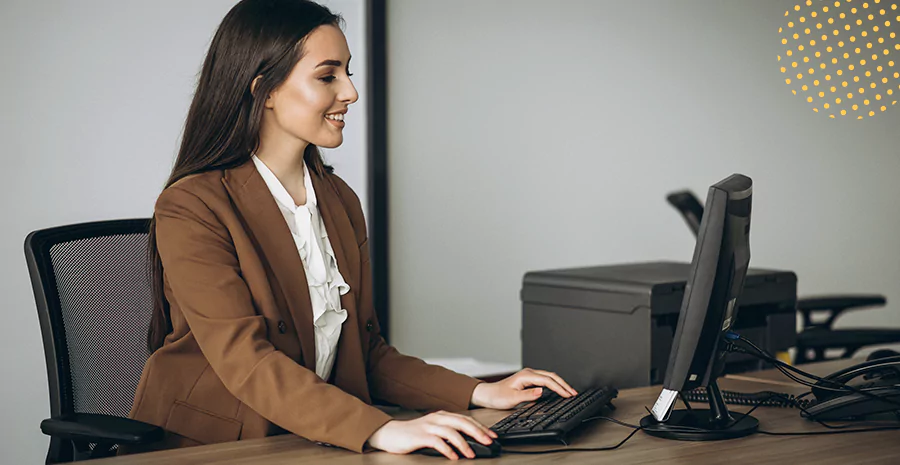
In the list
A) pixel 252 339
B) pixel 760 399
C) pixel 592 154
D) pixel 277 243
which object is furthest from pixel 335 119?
pixel 592 154

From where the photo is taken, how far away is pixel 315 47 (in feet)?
5.60

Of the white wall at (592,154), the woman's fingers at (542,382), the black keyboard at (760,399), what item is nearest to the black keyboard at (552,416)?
the woman's fingers at (542,382)

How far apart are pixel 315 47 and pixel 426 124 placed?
1.78 m

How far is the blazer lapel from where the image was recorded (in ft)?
5.41

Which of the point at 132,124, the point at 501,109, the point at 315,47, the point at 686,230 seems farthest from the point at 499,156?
the point at 315,47

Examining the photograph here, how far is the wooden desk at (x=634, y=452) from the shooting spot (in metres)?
1.33

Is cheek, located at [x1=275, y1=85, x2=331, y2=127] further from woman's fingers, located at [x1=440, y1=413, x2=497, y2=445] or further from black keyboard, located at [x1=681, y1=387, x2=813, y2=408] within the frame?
black keyboard, located at [x1=681, y1=387, x2=813, y2=408]

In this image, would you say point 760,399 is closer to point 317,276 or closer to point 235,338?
point 317,276

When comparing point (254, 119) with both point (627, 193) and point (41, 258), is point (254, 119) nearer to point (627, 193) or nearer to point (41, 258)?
point (41, 258)

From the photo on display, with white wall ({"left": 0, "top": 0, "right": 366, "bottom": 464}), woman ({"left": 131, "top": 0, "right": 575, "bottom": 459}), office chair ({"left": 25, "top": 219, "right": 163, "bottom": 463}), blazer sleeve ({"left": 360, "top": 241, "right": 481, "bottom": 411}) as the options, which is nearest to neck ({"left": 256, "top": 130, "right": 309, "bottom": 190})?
woman ({"left": 131, "top": 0, "right": 575, "bottom": 459})

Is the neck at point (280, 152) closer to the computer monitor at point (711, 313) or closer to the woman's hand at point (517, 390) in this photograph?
the woman's hand at point (517, 390)

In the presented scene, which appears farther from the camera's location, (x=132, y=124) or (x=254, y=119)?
(x=132, y=124)

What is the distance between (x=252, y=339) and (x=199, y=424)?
24 cm

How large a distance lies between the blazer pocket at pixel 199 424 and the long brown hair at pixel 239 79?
9.3 inches
